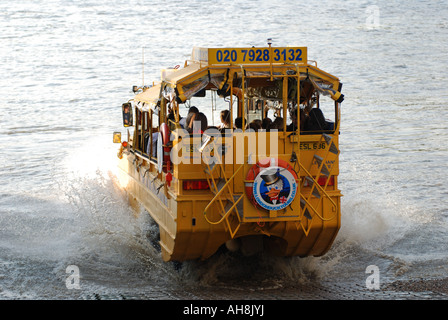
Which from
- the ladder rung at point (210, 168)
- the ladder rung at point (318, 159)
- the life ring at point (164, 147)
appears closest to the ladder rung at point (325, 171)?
the ladder rung at point (318, 159)

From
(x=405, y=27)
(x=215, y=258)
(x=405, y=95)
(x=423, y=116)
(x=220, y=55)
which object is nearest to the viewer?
(x=220, y=55)

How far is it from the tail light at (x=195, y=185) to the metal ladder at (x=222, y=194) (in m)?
0.08

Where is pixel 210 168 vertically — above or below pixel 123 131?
below

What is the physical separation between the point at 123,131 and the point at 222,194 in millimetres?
11957

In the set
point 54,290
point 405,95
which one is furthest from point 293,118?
point 405,95

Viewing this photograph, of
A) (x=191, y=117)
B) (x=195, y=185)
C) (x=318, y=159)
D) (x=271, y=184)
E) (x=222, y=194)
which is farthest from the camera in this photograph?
(x=191, y=117)

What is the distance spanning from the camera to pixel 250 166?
27.2ft

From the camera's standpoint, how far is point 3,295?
9.24m

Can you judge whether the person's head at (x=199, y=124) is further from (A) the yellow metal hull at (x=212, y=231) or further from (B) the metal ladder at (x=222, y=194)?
(A) the yellow metal hull at (x=212, y=231)

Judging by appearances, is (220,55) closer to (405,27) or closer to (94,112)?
(94,112)

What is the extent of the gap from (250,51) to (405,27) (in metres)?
28.5

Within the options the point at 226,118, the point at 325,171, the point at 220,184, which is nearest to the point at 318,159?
the point at 325,171

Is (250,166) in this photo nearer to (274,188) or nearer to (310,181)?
(274,188)
